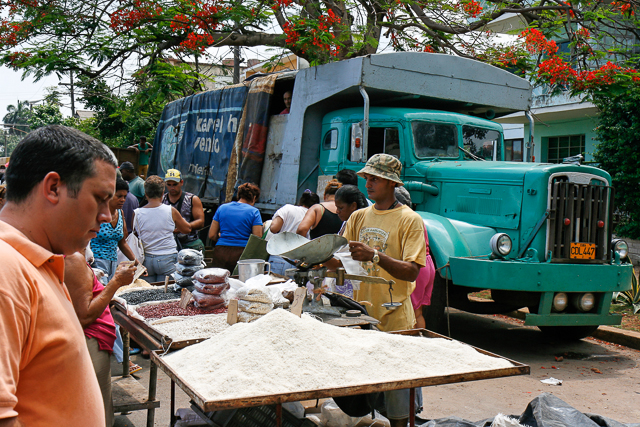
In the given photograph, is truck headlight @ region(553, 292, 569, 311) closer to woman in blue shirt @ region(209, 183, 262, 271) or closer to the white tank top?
woman in blue shirt @ region(209, 183, 262, 271)

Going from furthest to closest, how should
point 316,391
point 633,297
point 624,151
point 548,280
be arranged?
1. point 624,151
2. point 633,297
3. point 548,280
4. point 316,391

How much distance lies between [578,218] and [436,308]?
180 cm

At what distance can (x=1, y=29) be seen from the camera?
10.4 m

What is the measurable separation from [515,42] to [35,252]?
439 inches

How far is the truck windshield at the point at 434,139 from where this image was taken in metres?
6.77

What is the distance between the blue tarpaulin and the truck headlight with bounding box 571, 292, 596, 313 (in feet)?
19.0

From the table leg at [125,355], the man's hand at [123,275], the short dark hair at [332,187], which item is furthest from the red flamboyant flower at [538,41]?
the man's hand at [123,275]

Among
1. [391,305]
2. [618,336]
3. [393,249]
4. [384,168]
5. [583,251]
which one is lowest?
[618,336]

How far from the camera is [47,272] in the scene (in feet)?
4.11

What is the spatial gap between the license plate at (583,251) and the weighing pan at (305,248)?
12.2ft

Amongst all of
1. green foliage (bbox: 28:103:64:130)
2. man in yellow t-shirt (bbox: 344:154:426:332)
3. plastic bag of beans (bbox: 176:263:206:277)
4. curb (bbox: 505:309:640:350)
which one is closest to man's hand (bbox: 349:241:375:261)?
man in yellow t-shirt (bbox: 344:154:426:332)

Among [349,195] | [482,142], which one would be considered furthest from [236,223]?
[482,142]

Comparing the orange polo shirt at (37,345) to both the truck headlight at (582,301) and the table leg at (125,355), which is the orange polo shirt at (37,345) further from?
the truck headlight at (582,301)

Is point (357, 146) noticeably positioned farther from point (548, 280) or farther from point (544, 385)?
point (544, 385)
